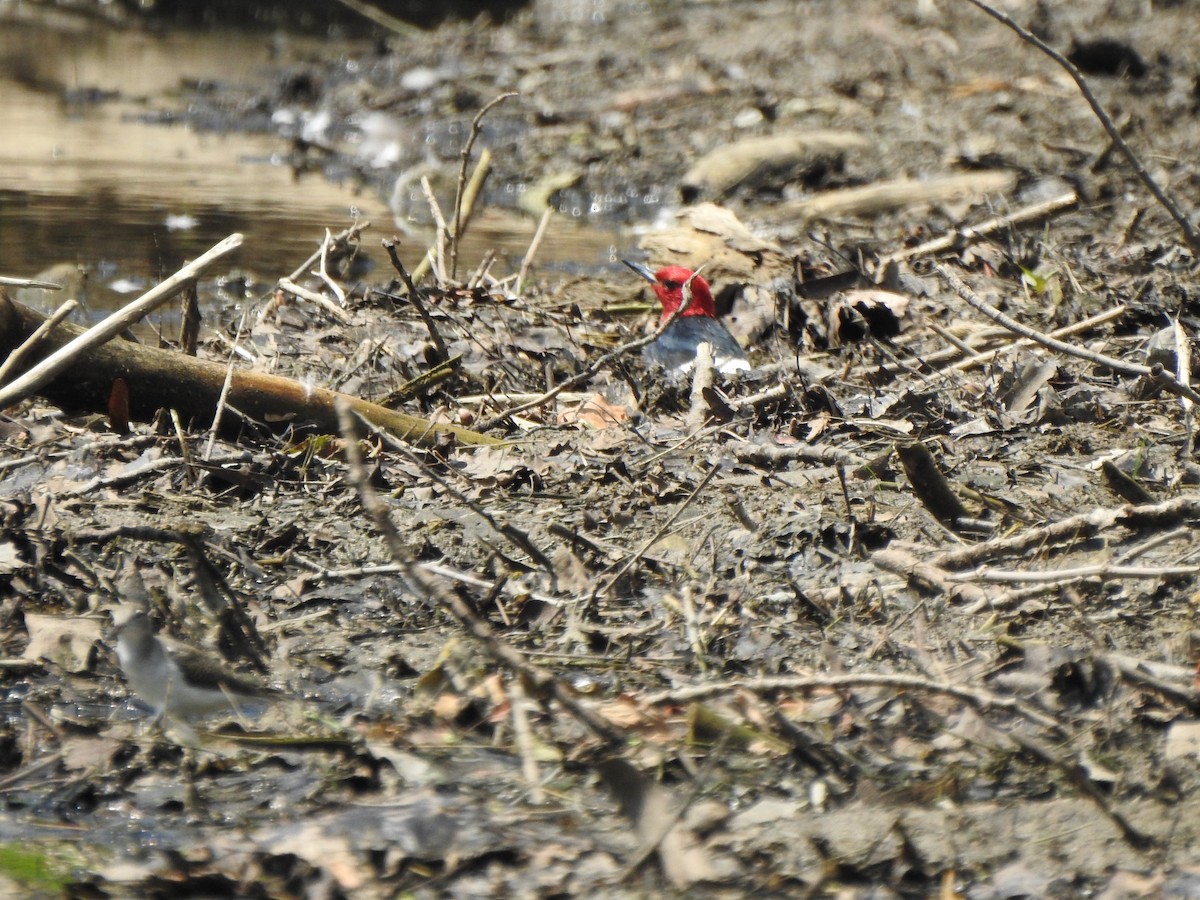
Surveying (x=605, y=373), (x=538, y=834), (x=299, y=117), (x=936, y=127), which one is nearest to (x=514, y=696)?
(x=538, y=834)

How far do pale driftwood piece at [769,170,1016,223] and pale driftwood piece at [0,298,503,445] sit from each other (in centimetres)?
516

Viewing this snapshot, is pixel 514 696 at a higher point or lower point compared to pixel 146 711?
higher

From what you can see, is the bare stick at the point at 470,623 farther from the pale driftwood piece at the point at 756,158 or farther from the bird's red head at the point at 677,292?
the pale driftwood piece at the point at 756,158

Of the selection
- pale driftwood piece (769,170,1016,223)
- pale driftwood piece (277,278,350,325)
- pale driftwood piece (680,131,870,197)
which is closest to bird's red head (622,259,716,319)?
pale driftwood piece (277,278,350,325)

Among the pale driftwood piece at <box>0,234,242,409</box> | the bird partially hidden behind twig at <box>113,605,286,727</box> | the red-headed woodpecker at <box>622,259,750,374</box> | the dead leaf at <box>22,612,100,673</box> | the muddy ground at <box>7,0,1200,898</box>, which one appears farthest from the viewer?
the red-headed woodpecker at <box>622,259,750,374</box>

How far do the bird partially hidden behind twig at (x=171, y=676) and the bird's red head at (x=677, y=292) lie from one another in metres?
3.25

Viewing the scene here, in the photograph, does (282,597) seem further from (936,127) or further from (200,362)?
(936,127)

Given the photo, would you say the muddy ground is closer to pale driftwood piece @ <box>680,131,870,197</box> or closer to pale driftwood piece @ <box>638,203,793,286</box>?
pale driftwood piece @ <box>638,203,793,286</box>

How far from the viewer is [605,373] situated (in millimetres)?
5410

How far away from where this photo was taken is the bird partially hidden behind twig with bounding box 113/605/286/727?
283 centimetres

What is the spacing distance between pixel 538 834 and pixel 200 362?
7.55 feet

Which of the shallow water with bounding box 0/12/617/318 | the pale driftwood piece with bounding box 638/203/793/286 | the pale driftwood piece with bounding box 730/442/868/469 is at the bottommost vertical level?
the shallow water with bounding box 0/12/617/318

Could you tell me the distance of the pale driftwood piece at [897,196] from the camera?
9.09 metres

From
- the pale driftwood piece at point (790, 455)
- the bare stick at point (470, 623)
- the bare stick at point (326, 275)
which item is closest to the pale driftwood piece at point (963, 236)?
the bare stick at point (326, 275)
